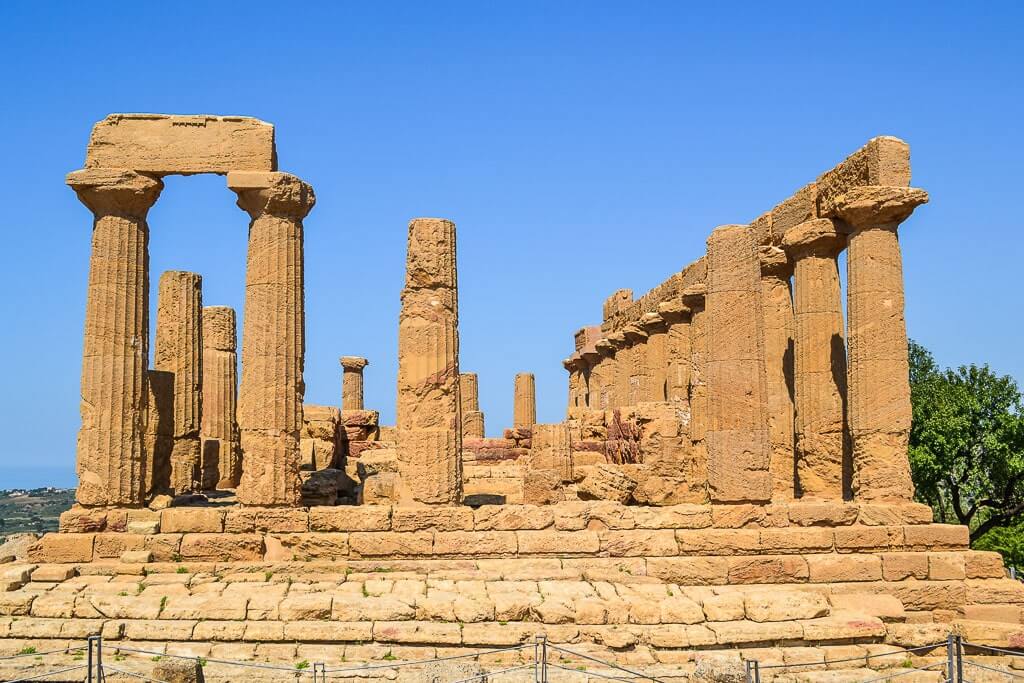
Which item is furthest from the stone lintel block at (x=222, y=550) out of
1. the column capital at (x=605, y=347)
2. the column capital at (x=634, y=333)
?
the column capital at (x=605, y=347)

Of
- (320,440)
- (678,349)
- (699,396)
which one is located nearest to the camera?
(699,396)

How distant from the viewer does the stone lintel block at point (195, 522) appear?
603 inches

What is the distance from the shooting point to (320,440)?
76.6 feet

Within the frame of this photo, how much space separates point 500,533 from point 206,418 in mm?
12250

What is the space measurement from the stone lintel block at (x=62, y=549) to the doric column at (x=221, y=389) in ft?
28.5

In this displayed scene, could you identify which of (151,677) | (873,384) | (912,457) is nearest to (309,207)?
(151,677)

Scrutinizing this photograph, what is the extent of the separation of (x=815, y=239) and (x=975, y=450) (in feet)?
42.6

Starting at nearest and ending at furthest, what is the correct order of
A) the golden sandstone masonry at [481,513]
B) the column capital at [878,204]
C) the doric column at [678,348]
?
1. the golden sandstone masonry at [481,513]
2. the column capital at [878,204]
3. the doric column at [678,348]

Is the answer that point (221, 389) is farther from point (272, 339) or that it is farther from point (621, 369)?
point (621, 369)

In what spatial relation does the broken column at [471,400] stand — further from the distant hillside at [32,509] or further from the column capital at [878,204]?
the column capital at [878,204]

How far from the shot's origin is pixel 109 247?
648 inches

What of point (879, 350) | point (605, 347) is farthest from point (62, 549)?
point (605, 347)

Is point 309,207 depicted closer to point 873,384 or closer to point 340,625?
point 340,625

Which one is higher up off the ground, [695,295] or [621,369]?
[695,295]
